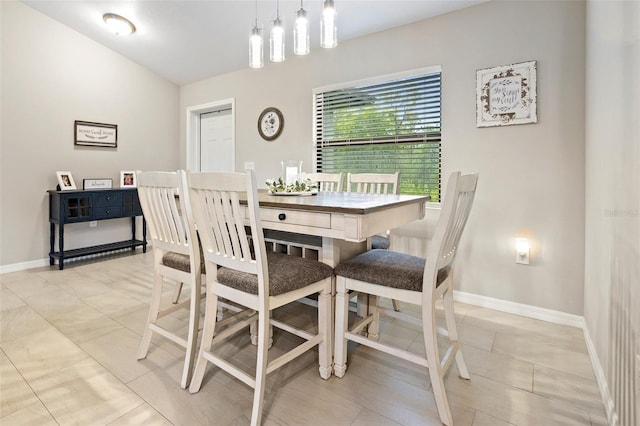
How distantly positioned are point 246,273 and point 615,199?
64.6 inches

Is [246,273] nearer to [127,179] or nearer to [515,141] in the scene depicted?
[515,141]

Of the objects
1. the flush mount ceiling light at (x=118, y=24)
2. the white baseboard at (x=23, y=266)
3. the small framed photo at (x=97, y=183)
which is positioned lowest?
the white baseboard at (x=23, y=266)

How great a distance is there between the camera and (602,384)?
1.58 m

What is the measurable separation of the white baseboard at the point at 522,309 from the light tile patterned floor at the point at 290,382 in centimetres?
8

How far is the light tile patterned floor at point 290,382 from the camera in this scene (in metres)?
1.46

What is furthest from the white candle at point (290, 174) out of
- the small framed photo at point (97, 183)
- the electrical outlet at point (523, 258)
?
the small framed photo at point (97, 183)

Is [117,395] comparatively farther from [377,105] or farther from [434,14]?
[434,14]

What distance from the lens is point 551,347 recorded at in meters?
2.04

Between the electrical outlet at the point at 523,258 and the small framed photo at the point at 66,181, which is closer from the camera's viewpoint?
the electrical outlet at the point at 523,258

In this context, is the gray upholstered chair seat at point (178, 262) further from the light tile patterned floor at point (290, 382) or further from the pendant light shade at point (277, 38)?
the pendant light shade at point (277, 38)

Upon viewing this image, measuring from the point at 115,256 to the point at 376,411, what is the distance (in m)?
3.99

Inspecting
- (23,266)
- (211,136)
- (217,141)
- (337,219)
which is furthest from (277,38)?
(23,266)

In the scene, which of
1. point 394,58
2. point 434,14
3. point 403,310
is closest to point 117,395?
point 403,310

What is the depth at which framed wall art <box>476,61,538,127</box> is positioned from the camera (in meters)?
2.39
